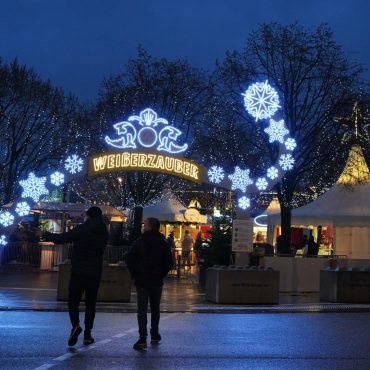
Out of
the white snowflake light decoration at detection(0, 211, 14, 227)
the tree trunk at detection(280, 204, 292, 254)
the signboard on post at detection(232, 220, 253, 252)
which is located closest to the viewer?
the signboard on post at detection(232, 220, 253, 252)

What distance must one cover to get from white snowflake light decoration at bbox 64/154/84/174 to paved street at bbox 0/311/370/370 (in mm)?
7127

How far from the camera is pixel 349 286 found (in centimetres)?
1747

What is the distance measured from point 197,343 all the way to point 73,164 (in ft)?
36.8

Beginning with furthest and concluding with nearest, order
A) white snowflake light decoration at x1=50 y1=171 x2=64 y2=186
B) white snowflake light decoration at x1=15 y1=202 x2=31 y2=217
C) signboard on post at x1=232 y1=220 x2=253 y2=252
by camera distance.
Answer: white snowflake light decoration at x1=15 y1=202 x2=31 y2=217 → white snowflake light decoration at x1=50 y1=171 x2=64 y2=186 → signboard on post at x1=232 y1=220 x2=253 y2=252

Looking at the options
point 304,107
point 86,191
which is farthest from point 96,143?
point 304,107

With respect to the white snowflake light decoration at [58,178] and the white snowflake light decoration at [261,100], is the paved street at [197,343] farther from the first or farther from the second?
the white snowflake light decoration at [261,100]

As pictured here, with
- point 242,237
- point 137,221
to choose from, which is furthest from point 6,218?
point 137,221

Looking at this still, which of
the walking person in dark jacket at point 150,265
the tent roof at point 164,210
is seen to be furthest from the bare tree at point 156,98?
the walking person in dark jacket at point 150,265

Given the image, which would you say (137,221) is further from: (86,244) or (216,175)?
(86,244)

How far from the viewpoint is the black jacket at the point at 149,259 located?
9.27 metres

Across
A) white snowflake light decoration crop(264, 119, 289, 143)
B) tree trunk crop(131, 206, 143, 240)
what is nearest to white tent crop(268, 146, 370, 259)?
tree trunk crop(131, 206, 143, 240)

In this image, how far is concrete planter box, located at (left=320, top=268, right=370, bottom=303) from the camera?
17391 millimetres

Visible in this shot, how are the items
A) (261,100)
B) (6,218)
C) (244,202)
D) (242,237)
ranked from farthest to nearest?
(6,218)
(261,100)
(244,202)
(242,237)

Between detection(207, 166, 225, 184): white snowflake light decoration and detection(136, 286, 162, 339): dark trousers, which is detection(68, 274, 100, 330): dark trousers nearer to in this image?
detection(136, 286, 162, 339): dark trousers
